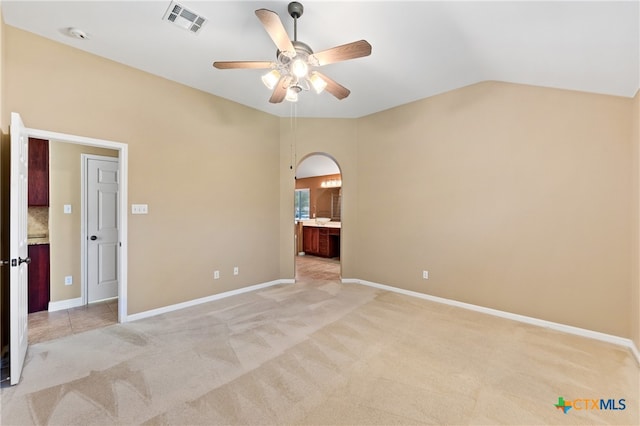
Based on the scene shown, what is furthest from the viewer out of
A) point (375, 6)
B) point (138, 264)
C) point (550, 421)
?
point (138, 264)

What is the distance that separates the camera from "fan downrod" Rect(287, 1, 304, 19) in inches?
84.8

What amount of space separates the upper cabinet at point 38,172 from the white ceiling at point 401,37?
160 cm

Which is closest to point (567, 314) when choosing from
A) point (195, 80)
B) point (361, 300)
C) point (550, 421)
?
point (550, 421)

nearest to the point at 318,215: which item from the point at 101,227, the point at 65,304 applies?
the point at 101,227

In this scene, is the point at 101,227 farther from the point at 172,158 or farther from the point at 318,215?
the point at 318,215

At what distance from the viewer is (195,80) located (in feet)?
11.6

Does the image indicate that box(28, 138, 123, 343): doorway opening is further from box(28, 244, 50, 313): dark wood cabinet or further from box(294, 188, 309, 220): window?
box(294, 188, 309, 220): window

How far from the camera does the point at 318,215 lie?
8547 mm

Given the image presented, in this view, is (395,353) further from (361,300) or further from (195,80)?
(195,80)

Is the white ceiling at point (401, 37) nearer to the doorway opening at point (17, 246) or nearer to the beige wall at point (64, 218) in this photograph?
the doorway opening at point (17, 246)

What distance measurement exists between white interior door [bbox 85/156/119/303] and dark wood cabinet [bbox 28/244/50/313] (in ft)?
1.41

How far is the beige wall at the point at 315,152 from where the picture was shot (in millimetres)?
4926

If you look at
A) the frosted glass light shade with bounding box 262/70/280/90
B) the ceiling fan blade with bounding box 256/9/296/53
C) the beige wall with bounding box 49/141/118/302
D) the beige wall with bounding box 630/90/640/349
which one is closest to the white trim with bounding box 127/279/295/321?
the beige wall with bounding box 49/141/118/302

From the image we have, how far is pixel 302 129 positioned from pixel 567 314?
14.7ft
